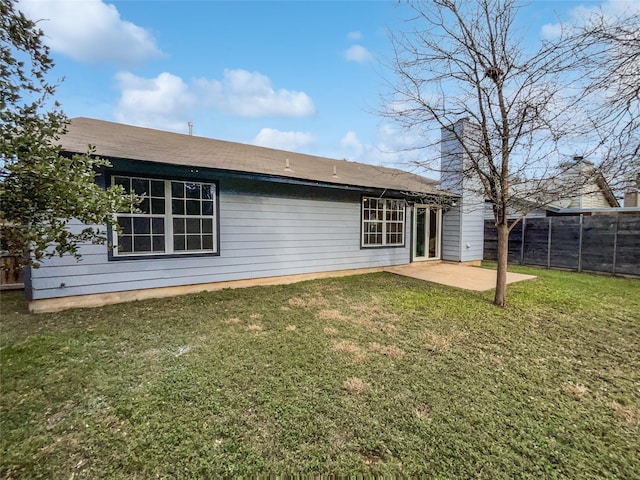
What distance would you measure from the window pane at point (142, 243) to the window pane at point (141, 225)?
0.10m

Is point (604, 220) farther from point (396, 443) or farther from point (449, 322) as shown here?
point (396, 443)

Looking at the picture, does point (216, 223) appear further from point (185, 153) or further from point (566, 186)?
point (566, 186)

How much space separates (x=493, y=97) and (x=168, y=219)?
258 inches

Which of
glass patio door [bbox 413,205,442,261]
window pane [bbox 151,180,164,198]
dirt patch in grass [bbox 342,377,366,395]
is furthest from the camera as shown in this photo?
glass patio door [bbox 413,205,442,261]

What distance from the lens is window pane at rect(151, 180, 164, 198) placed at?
5.92 meters

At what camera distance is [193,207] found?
6379 mm

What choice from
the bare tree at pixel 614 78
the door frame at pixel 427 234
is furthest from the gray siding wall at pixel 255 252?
the bare tree at pixel 614 78

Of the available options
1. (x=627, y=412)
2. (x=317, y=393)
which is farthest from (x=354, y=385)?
(x=627, y=412)

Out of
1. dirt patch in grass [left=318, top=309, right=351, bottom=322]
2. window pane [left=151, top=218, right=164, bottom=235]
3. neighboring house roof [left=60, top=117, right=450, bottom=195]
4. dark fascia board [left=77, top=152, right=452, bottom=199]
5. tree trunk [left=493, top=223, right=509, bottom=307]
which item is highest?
neighboring house roof [left=60, top=117, right=450, bottom=195]

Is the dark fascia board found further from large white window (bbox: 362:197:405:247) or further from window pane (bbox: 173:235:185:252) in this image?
large white window (bbox: 362:197:405:247)

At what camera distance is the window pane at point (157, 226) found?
235 inches

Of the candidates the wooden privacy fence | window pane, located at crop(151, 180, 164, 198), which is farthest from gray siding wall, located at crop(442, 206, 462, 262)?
window pane, located at crop(151, 180, 164, 198)

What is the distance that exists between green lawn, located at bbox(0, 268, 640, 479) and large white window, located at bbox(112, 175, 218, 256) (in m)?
1.37

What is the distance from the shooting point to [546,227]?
34.5 feet
